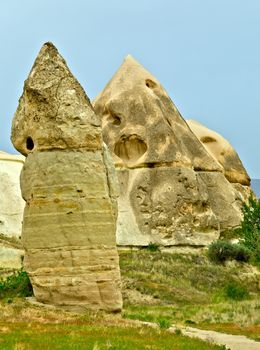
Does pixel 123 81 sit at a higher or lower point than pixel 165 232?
higher

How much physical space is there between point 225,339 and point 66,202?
6.23 metres

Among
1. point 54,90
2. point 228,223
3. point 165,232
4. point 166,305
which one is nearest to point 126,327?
point 54,90

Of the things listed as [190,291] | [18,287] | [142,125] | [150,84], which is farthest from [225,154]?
[18,287]

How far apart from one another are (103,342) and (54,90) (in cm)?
1012

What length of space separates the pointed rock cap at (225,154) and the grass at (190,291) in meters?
19.7

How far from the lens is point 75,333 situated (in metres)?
15.4

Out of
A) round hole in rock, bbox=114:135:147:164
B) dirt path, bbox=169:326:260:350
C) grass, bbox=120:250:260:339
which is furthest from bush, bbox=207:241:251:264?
dirt path, bbox=169:326:260:350

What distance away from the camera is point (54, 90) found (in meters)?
22.3

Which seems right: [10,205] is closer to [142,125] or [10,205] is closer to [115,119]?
[115,119]

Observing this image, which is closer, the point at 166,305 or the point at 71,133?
the point at 71,133

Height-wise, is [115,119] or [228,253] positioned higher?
[115,119]

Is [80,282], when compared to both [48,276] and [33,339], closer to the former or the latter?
[48,276]

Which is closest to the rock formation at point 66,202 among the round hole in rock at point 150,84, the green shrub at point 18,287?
the green shrub at point 18,287

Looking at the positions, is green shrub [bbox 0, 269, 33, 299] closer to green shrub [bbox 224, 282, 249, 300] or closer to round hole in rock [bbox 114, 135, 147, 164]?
green shrub [bbox 224, 282, 249, 300]
